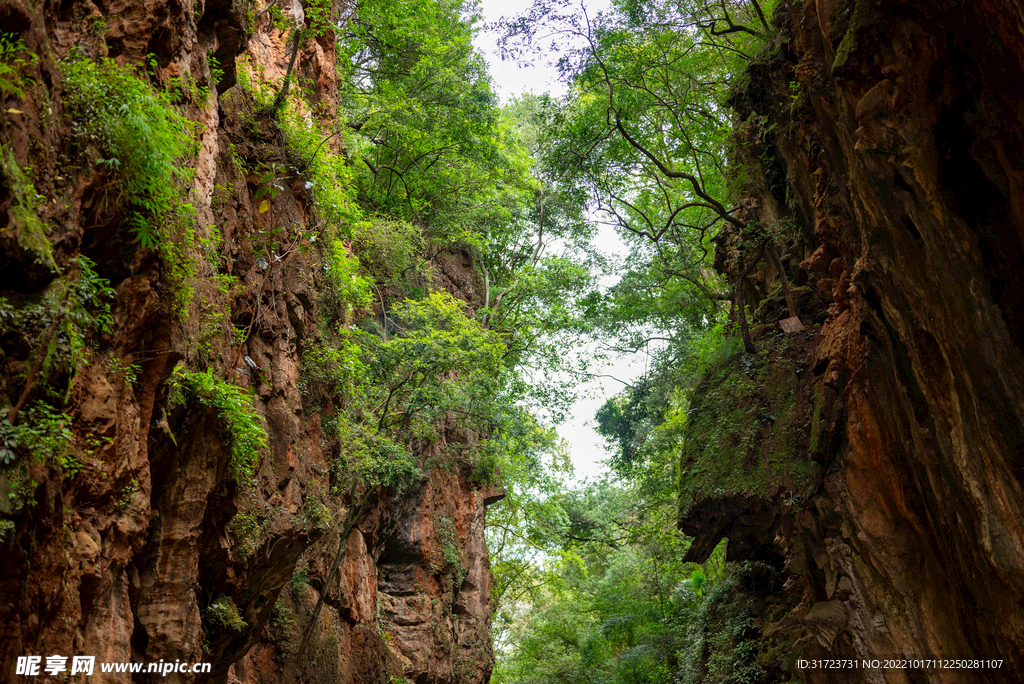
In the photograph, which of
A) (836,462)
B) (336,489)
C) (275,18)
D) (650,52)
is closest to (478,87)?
(650,52)

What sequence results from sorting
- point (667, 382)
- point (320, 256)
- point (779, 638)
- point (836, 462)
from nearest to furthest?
point (836, 462) → point (320, 256) → point (779, 638) → point (667, 382)

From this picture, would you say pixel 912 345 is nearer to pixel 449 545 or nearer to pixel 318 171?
pixel 318 171

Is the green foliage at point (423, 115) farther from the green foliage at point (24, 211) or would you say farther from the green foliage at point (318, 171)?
the green foliage at point (24, 211)

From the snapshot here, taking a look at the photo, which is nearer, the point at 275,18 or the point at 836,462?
the point at 836,462

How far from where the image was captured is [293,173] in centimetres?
1072

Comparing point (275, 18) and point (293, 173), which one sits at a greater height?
point (275, 18)

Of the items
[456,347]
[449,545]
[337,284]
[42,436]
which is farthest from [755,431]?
[42,436]

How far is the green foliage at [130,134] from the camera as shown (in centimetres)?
525

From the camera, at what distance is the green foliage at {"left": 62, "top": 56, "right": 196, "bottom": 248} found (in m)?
5.25

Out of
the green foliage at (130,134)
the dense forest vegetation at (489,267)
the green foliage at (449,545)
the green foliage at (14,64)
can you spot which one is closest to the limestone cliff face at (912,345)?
the dense forest vegetation at (489,267)

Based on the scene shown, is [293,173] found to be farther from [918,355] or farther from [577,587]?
[577,587]

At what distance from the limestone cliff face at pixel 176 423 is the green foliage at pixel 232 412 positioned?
12cm

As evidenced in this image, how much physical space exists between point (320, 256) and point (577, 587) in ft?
59.3

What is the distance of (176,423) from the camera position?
662cm
